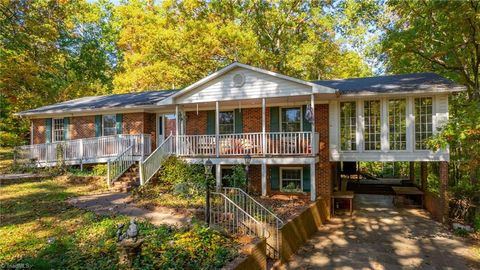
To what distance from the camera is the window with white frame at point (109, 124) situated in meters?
18.0

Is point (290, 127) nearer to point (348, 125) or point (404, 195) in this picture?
point (348, 125)

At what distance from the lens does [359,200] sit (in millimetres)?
17016

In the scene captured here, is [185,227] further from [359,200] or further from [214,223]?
[359,200]

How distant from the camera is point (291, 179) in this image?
47.9ft

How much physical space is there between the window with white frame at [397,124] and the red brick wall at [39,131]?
19290 millimetres

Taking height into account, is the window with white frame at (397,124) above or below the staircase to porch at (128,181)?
above

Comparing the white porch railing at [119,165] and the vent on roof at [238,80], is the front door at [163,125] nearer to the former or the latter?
the white porch railing at [119,165]

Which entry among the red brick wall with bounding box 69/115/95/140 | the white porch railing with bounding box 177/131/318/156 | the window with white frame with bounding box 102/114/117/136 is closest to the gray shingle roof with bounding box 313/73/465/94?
the white porch railing with bounding box 177/131/318/156

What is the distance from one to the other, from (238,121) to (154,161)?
4.43 meters

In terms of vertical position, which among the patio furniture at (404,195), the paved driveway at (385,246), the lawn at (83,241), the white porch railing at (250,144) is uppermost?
the white porch railing at (250,144)

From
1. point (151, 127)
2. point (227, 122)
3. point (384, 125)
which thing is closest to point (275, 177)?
point (227, 122)

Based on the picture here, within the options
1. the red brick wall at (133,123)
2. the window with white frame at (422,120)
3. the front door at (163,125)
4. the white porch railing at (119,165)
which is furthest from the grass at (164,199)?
the window with white frame at (422,120)

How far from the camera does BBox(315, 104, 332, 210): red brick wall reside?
536 inches

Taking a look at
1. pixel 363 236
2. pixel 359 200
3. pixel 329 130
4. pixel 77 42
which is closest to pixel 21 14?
pixel 329 130
